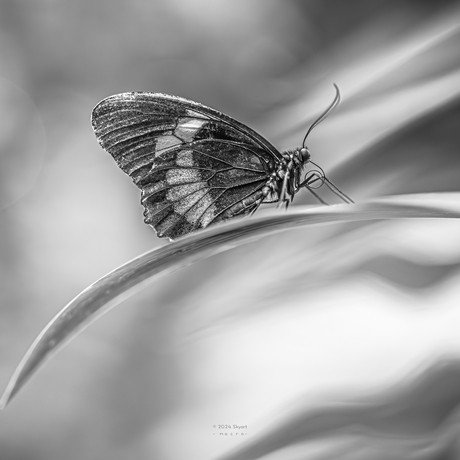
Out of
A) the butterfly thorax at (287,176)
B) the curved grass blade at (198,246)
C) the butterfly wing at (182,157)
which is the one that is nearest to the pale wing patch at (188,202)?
the butterfly wing at (182,157)

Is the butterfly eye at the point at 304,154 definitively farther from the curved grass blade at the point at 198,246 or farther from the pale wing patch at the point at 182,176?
the curved grass blade at the point at 198,246

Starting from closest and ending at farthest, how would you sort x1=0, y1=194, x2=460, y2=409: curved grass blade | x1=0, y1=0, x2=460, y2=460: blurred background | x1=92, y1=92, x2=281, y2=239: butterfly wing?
x1=0, y1=194, x2=460, y2=409: curved grass blade < x1=0, y1=0, x2=460, y2=460: blurred background < x1=92, y1=92, x2=281, y2=239: butterfly wing

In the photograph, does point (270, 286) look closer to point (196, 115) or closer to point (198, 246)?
point (196, 115)

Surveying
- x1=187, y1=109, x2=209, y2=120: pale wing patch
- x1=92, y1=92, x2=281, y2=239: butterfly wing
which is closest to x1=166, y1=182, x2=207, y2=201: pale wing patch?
x1=92, y1=92, x2=281, y2=239: butterfly wing

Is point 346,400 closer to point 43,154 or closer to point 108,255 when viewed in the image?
point 108,255

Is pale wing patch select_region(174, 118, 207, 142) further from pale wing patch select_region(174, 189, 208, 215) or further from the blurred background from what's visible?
the blurred background

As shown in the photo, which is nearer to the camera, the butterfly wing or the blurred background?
the blurred background

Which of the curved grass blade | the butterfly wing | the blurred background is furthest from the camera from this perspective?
the butterfly wing
